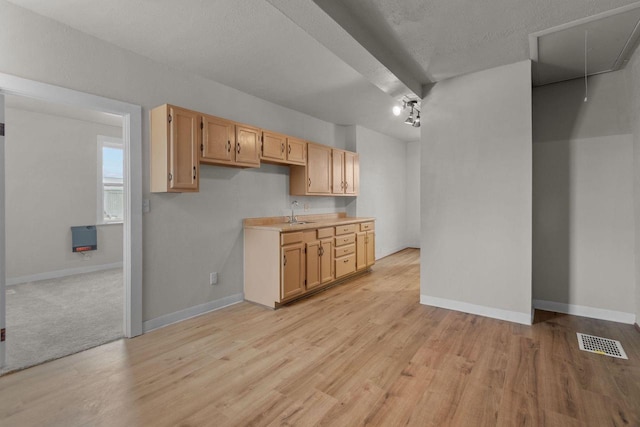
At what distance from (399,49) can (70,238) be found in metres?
5.86

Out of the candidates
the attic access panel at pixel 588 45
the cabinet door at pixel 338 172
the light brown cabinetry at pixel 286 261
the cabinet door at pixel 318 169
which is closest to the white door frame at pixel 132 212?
the light brown cabinetry at pixel 286 261

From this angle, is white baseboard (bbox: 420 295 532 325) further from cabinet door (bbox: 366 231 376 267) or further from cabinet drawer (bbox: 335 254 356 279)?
cabinet door (bbox: 366 231 376 267)

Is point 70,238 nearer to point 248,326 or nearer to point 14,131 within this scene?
point 14,131

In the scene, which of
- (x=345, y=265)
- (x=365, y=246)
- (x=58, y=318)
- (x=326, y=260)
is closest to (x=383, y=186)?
(x=365, y=246)

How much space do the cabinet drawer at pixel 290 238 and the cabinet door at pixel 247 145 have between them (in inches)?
35.9

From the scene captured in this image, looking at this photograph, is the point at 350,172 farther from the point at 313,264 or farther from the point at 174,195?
the point at 174,195

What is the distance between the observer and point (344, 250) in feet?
14.8

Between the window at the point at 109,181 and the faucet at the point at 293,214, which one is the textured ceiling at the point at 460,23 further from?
the window at the point at 109,181

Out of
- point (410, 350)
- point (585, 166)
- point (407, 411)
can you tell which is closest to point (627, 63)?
point (585, 166)

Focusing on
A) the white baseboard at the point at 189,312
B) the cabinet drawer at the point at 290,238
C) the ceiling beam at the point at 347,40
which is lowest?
the white baseboard at the point at 189,312

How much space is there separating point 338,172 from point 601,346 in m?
3.72

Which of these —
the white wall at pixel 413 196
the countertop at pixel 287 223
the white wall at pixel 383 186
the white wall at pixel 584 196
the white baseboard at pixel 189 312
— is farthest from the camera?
the white wall at pixel 413 196

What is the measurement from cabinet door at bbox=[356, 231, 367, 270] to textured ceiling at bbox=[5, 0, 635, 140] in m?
2.35

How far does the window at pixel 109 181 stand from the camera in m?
5.55
